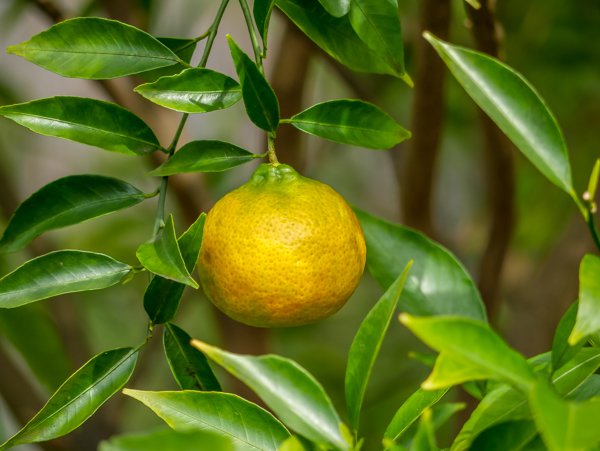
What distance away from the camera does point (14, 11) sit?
4.03 feet

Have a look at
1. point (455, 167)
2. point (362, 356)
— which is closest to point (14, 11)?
point (362, 356)

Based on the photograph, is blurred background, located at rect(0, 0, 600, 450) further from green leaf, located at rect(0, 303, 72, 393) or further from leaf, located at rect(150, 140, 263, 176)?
leaf, located at rect(150, 140, 263, 176)

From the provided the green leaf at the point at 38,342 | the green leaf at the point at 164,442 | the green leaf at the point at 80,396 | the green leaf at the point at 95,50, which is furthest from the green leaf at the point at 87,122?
the green leaf at the point at 38,342

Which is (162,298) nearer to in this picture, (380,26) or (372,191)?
(380,26)

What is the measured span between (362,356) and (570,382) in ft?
0.38

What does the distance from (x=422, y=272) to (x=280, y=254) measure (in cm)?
12

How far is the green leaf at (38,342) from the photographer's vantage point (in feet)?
3.74

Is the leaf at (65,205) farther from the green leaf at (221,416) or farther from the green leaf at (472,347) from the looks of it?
the green leaf at (472,347)

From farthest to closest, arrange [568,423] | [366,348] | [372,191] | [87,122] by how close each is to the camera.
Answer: [372,191], [87,122], [366,348], [568,423]

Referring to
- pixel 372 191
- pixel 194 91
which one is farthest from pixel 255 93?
pixel 372 191

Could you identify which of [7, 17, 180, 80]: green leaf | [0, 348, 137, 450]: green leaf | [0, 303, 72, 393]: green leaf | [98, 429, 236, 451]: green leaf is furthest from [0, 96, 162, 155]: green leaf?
→ [0, 303, 72, 393]: green leaf

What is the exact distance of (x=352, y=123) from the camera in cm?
54

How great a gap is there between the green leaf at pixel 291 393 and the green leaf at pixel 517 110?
0.52ft

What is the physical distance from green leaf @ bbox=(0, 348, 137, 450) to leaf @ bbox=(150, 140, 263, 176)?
0.11m
